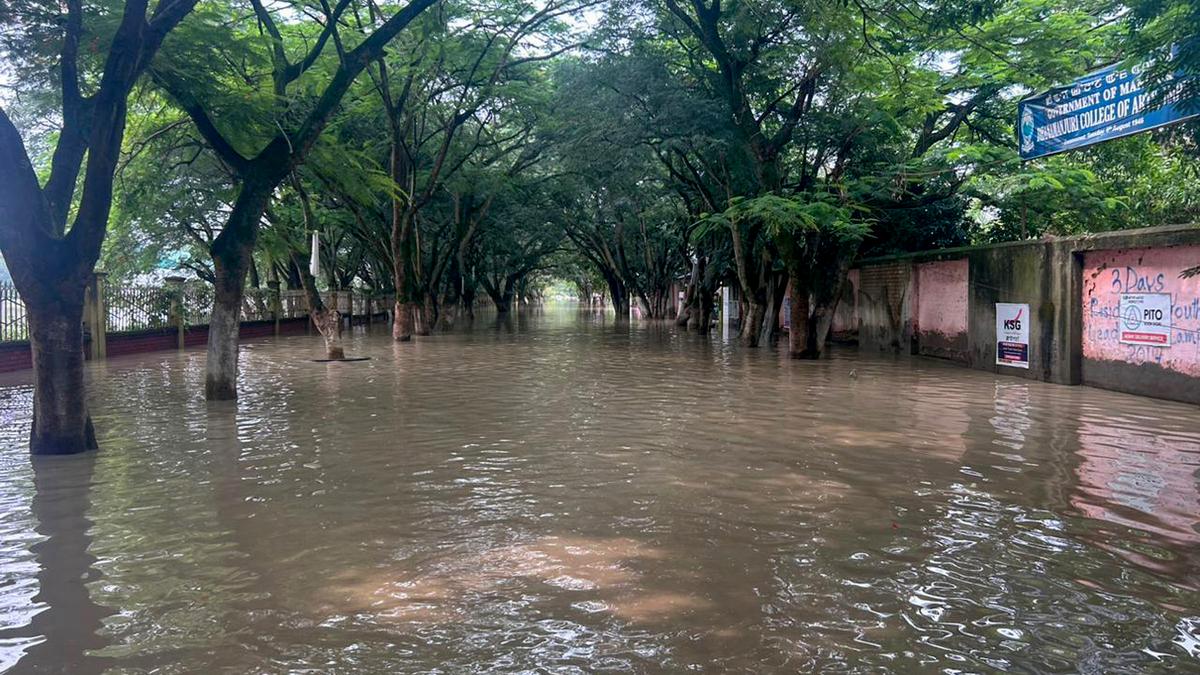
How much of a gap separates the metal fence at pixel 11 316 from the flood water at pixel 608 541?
7.37 m

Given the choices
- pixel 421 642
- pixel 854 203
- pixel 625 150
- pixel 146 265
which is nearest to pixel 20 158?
pixel 421 642

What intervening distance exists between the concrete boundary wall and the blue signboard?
2.01 m

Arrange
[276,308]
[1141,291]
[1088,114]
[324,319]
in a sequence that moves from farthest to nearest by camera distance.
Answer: [276,308]
[324,319]
[1141,291]
[1088,114]

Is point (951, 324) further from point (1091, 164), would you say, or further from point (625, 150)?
point (625, 150)

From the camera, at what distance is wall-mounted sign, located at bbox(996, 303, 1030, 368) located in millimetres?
14031

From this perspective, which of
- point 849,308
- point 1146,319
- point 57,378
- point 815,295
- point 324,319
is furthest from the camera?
point 849,308

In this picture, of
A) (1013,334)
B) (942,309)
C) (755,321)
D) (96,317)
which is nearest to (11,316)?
(96,317)

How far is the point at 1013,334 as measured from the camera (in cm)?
1445

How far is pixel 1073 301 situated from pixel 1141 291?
4.03ft

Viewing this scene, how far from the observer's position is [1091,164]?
60.5 ft

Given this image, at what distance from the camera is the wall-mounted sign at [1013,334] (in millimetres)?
14031

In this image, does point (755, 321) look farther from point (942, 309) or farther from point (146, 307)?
point (146, 307)

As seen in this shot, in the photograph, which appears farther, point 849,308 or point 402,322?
point 402,322

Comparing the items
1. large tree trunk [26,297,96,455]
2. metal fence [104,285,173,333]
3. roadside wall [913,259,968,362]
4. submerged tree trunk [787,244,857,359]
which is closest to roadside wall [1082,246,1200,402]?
roadside wall [913,259,968,362]
